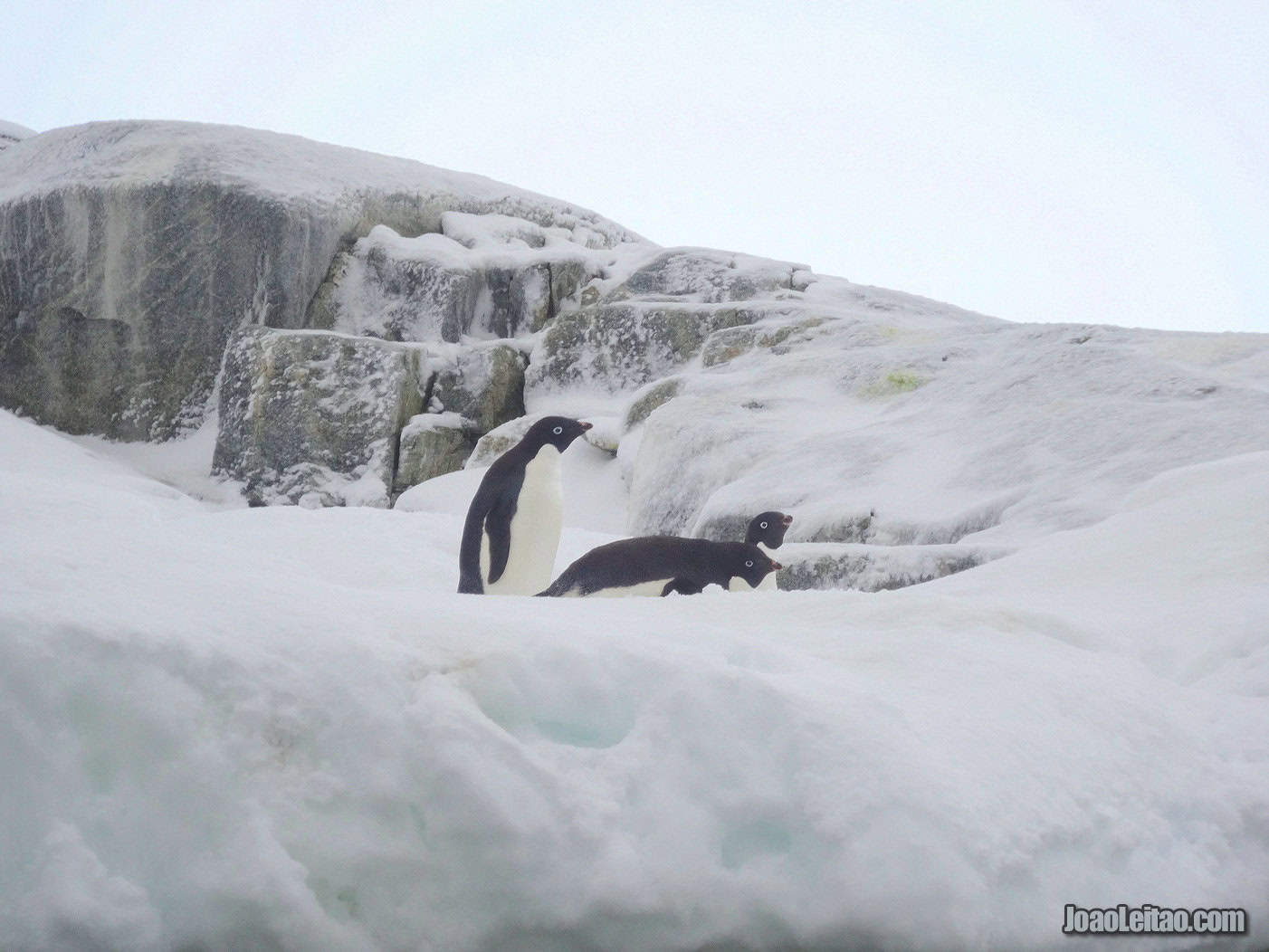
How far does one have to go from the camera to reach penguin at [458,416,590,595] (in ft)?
13.8

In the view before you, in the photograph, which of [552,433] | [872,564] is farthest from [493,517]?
[872,564]

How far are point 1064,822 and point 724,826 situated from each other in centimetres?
43

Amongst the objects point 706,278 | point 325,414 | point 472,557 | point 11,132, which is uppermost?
point 11,132

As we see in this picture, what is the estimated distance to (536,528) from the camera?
4.32 meters

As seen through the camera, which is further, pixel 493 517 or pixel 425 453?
pixel 425 453

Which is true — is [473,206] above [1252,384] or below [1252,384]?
above

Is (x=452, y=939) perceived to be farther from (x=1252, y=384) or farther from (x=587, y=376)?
(x=587, y=376)

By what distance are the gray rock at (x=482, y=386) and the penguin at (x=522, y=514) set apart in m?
7.21

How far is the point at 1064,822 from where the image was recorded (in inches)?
53.7

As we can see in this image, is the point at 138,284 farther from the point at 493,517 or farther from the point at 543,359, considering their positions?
the point at 493,517

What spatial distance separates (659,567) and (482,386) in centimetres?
829

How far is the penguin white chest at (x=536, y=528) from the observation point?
4.26m

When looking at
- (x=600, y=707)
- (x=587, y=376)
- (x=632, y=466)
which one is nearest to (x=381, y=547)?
(x=600, y=707)

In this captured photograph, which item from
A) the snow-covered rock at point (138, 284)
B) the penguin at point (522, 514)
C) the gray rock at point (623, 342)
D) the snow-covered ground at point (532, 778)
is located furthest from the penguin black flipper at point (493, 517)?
the snow-covered rock at point (138, 284)
